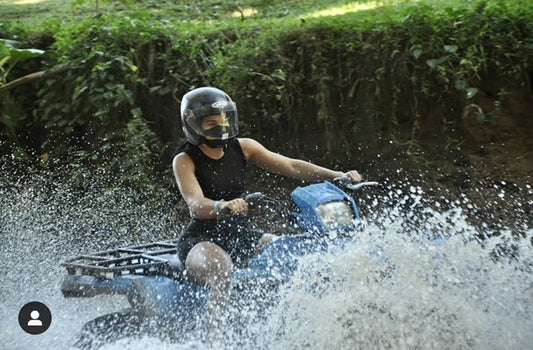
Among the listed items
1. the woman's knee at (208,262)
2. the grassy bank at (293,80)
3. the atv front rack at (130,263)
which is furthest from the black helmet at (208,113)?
the grassy bank at (293,80)

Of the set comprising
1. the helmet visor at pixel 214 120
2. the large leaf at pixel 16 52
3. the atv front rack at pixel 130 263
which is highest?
the helmet visor at pixel 214 120

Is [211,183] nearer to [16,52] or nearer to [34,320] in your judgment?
[34,320]

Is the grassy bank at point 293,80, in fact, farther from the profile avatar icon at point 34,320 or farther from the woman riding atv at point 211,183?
the profile avatar icon at point 34,320

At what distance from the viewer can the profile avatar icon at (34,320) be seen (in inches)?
105

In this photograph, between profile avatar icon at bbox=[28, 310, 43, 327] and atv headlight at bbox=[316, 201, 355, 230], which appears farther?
atv headlight at bbox=[316, 201, 355, 230]

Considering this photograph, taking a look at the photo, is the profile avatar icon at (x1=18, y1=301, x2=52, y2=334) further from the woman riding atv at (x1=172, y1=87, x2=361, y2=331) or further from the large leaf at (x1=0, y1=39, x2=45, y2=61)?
the large leaf at (x1=0, y1=39, x2=45, y2=61)

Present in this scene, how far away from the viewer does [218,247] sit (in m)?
3.03

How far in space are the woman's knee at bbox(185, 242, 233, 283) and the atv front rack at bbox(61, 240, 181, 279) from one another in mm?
144

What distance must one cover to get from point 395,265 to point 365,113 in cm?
225

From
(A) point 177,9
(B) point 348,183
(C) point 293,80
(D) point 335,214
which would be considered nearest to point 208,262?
(D) point 335,214

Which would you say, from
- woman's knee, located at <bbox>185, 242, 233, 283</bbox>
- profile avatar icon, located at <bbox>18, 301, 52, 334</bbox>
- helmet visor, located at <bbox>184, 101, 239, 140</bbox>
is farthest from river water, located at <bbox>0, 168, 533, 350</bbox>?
helmet visor, located at <bbox>184, 101, 239, 140</bbox>

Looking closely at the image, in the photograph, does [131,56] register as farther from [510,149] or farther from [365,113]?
[510,149]

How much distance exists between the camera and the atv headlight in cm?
287

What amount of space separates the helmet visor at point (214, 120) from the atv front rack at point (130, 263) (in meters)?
0.59
